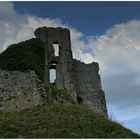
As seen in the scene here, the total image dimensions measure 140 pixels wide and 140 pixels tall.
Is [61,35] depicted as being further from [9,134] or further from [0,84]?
[9,134]

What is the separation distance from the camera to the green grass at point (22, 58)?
27.1 metres

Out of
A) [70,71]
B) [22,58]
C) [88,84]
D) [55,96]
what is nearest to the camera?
[55,96]

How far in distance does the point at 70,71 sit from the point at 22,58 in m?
23.9

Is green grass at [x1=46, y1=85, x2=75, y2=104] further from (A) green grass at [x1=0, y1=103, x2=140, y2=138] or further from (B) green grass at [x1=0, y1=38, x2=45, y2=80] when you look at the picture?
(A) green grass at [x1=0, y1=103, x2=140, y2=138]

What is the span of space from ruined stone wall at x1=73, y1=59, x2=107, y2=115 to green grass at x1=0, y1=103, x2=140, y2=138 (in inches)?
1103

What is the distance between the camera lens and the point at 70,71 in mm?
51656

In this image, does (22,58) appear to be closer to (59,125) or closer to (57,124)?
(57,124)

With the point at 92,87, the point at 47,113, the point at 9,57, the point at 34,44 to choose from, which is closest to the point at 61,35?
the point at 92,87

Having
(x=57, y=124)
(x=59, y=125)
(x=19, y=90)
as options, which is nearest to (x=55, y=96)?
(x=19, y=90)

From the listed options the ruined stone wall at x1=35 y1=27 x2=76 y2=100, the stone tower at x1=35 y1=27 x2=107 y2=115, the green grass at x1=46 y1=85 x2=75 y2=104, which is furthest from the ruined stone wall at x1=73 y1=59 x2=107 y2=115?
the green grass at x1=46 y1=85 x2=75 y2=104

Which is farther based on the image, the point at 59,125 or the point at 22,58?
the point at 22,58

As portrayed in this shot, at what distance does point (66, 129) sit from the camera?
1839cm

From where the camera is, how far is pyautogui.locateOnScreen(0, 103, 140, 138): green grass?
17.9 meters

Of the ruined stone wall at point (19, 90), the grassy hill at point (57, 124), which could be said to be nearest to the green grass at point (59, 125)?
the grassy hill at point (57, 124)
